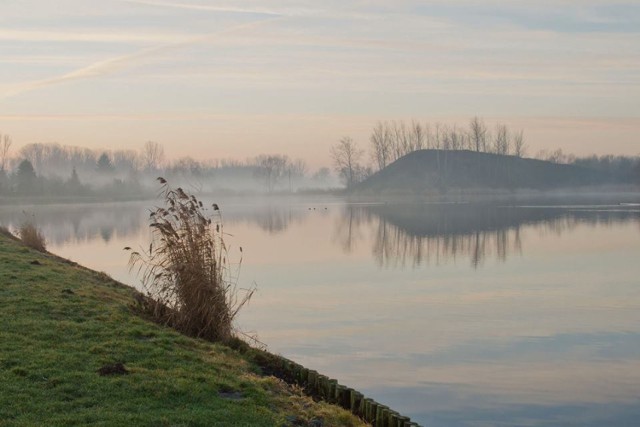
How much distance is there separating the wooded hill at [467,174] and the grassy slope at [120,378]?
12904 cm

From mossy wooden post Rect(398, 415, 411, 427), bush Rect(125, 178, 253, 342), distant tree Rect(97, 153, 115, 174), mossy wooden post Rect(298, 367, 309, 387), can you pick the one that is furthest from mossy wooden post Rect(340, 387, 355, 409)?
distant tree Rect(97, 153, 115, 174)

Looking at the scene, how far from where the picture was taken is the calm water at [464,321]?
1088 cm

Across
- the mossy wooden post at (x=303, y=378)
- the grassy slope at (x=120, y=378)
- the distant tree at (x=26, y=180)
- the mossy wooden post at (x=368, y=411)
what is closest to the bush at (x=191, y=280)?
the grassy slope at (x=120, y=378)

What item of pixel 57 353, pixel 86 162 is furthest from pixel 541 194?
pixel 57 353

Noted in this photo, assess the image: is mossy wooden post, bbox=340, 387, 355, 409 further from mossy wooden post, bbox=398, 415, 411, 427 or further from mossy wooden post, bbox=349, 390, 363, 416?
mossy wooden post, bbox=398, 415, 411, 427

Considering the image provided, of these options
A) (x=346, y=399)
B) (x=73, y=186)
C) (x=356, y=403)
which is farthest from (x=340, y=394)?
(x=73, y=186)

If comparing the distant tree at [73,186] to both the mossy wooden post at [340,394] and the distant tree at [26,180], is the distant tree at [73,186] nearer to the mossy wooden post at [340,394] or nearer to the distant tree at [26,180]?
the distant tree at [26,180]

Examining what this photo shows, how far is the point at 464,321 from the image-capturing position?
1638 cm

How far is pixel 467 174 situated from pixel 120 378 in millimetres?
144771

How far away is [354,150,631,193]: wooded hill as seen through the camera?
473 ft

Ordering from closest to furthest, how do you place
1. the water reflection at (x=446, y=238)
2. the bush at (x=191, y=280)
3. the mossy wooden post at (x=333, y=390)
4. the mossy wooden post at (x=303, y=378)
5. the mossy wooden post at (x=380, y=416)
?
the mossy wooden post at (x=380, y=416) < the mossy wooden post at (x=333, y=390) < the mossy wooden post at (x=303, y=378) < the bush at (x=191, y=280) < the water reflection at (x=446, y=238)

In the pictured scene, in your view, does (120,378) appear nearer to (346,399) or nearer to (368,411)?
(346,399)

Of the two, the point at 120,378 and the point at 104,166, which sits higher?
the point at 104,166

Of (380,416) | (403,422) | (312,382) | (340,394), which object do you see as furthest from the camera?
(312,382)
